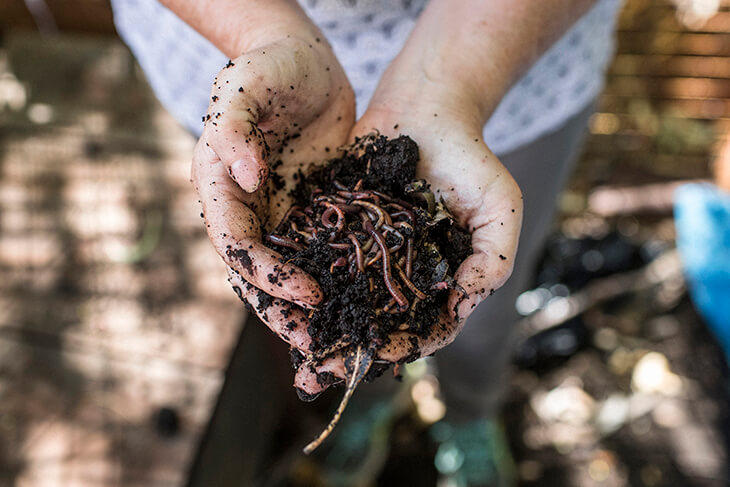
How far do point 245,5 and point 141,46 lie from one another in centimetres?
96

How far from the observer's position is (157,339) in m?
3.96

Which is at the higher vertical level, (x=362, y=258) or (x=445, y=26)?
(x=445, y=26)

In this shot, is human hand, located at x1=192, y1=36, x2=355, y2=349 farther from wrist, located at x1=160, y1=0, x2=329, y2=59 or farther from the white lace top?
the white lace top

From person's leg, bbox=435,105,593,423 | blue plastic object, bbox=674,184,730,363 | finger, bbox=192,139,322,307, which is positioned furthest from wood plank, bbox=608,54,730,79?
finger, bbox=192,139,322,307

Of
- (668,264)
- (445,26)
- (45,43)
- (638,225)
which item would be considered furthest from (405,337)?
(45,43)

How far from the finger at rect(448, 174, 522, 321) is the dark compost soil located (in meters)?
0.05

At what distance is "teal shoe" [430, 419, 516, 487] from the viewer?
4121mm

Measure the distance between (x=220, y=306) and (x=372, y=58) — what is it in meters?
2.48

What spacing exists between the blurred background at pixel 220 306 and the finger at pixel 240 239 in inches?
79.5

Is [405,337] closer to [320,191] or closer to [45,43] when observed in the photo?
[320,191]

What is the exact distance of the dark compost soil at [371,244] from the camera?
1743 millimetres

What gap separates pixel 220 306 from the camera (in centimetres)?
414

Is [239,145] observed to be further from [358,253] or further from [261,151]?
[358,253]

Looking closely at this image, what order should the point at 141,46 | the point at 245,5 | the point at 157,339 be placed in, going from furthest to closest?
the point at 157,339
the point at 141,46
the point at 245,5
